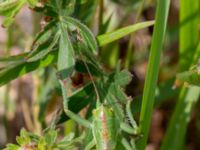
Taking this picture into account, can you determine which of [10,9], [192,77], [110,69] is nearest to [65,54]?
[10,9]

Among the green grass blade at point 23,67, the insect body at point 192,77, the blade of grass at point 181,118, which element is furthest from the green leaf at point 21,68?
the blade of grass at point 181,118

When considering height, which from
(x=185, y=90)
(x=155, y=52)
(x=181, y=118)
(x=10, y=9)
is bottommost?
(x=181, y=118)

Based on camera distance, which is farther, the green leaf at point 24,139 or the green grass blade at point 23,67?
the green grass blade at point 23,67

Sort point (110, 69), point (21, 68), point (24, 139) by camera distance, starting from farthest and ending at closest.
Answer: point (110, 69) < point (21, 68) < point (24, 139)

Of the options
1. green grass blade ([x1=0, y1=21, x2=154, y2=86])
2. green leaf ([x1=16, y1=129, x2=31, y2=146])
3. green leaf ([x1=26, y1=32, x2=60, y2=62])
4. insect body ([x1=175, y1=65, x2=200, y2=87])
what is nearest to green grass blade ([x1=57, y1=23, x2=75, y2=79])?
green leaf ([x1=26, y1=32, x2=60, y2=62])

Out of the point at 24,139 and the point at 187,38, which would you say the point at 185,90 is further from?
the point at 24,139

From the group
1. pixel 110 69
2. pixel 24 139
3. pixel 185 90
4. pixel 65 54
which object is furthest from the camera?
pixel 110 69

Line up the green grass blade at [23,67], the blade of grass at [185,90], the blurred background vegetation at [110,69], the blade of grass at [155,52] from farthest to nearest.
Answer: the blurred background vegetation at [110,69], the blade of grass at [185,90], the green grass blade at [23,67], the blade of grass at [155,52]

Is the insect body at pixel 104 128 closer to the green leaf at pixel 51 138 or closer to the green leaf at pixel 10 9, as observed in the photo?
the green leaf at pixel 51 138

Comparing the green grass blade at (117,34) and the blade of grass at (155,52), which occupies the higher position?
the green grass blade at (117,34)

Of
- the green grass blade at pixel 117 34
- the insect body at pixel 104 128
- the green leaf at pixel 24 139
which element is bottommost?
the insect body at pixel 104 128

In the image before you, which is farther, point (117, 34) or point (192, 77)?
point (117, 34)

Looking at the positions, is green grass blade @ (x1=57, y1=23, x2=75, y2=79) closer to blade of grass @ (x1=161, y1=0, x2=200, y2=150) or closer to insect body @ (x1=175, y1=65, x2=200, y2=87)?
insect body @ (x1=175, y1=65, x2=200, y2=87)
